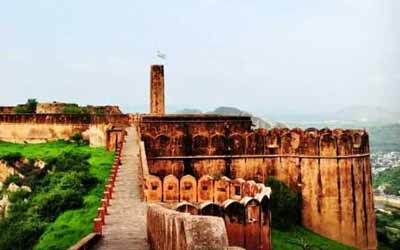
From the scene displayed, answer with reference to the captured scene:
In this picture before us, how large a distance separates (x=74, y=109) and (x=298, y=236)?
16064mm

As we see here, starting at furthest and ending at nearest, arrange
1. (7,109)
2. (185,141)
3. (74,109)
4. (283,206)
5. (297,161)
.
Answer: (7,109)
(74,109)
(297,161)
(185,141)
(283,206)

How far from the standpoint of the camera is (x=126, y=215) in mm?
14188

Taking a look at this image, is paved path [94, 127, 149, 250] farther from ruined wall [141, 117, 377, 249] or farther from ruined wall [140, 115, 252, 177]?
ruined wall [141, 117, 377, 249]

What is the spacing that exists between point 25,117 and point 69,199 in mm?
12286

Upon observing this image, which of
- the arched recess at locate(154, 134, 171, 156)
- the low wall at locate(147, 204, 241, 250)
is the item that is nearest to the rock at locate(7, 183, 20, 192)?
the arched recess at locate(154, 134, 171, 156)

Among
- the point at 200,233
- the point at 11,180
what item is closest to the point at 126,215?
the point at 200,233

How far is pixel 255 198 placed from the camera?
12.9m

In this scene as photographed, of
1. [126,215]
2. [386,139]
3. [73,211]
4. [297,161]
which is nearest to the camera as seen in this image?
[126,215]

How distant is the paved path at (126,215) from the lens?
37.7 feet

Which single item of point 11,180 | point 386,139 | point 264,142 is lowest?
point 11,180

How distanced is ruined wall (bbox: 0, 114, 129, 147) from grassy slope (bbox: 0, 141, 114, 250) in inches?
58.9

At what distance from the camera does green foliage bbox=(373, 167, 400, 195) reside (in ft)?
260

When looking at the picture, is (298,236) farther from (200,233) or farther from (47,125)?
(200,233)

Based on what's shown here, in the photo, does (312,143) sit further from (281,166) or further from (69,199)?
(69,199)
